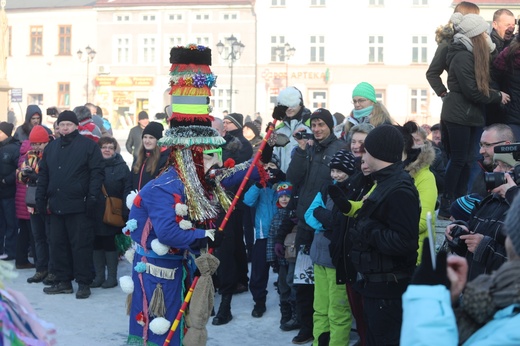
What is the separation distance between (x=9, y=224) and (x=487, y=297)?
9526 mm

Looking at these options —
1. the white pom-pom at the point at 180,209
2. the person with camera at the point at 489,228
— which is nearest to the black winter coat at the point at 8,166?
the white pom-pom at the point at 180,209

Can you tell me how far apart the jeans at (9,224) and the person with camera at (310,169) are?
5.41 metres

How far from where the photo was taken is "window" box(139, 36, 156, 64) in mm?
50250

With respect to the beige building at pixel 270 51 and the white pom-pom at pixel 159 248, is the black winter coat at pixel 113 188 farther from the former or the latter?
the beige building at pixel 270 51

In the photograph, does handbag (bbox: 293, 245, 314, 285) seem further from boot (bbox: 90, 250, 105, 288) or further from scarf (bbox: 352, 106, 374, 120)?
boot (bbox: 90, 250, 105, 288)

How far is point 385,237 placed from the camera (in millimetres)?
4785

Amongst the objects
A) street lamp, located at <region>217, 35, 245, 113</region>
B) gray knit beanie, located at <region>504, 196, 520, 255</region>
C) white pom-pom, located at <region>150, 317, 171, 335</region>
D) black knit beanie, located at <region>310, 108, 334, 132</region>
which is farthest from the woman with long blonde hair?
street lamp, located at <region>217, 35, 245, 113</region>

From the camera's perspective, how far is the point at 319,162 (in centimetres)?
670

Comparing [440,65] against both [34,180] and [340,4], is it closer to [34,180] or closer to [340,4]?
[34,180]

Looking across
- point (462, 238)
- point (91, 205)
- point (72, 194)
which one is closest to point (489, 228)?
point (462, 238)

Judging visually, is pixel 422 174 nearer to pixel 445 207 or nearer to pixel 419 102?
pixel 445 207

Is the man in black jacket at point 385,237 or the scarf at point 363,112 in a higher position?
the scarf at point 363,112

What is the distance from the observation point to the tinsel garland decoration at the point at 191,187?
5.21 metres

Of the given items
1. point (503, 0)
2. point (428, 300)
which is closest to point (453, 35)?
point (428, 300)
